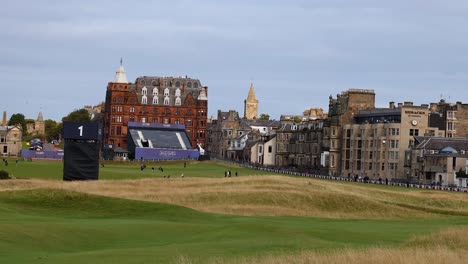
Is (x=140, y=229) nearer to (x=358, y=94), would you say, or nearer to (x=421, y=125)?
(x=421, y=125)

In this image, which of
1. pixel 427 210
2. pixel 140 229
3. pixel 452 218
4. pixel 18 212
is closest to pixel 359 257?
pixel 140 229

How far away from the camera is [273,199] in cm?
7656

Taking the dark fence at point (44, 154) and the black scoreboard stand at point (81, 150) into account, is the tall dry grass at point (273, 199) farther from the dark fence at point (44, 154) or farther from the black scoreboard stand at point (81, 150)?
the dark fence at point (44, 154)

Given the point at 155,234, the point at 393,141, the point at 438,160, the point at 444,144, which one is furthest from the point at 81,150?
the point at 393,141

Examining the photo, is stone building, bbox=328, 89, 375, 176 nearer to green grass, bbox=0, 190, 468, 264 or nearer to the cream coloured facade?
the cream coloured facade

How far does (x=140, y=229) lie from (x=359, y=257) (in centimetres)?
1852

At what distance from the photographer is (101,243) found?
45156 mm

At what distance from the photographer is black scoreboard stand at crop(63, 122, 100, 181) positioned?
93375mm

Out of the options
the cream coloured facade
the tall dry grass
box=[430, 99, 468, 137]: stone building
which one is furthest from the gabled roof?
the tall dry grass

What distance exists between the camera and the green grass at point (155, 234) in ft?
128

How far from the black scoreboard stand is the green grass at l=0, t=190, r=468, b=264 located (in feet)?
84.2

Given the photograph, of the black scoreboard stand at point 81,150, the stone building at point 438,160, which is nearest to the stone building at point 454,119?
the stone building at point 438,160

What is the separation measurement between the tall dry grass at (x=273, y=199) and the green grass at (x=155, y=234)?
250 inches

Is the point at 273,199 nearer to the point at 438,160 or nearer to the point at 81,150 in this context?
the point at 81,150
